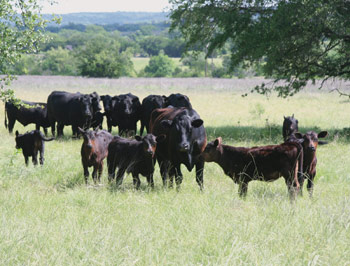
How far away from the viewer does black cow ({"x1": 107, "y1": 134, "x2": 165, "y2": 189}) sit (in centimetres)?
805

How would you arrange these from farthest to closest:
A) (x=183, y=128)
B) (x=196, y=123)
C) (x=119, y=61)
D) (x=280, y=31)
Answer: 1. (x=119, y=61)
2. (x=280, y=31)
3. (x=196, y=123)
4. (x=183, y=128)

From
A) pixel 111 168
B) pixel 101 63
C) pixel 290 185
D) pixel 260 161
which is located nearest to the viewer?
pixel 290 185

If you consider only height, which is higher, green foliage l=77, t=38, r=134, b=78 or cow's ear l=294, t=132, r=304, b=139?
cow's ear l=294, t=132, r=304, b=139

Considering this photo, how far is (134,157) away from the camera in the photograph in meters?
8.32

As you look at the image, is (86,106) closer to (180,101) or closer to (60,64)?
(180,101)

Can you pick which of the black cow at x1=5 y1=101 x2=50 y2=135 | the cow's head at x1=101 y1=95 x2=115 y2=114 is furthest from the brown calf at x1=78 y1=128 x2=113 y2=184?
the black cow at x1=5 y1=101 x2=50 y2=135

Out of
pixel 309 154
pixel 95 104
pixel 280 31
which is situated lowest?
pixel 95 104

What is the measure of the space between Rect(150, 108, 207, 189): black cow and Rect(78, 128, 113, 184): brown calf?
42.9 inches

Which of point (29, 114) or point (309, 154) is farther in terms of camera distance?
point (29, 114)

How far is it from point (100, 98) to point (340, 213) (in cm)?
1271

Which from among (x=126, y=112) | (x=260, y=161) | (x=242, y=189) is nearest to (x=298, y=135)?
(x=260, y=161)

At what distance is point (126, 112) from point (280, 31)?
580 cm

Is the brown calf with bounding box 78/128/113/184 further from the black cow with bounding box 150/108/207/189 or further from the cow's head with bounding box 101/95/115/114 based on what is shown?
the cow's head with bounding box 101/95/115/114

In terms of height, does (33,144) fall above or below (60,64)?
above
